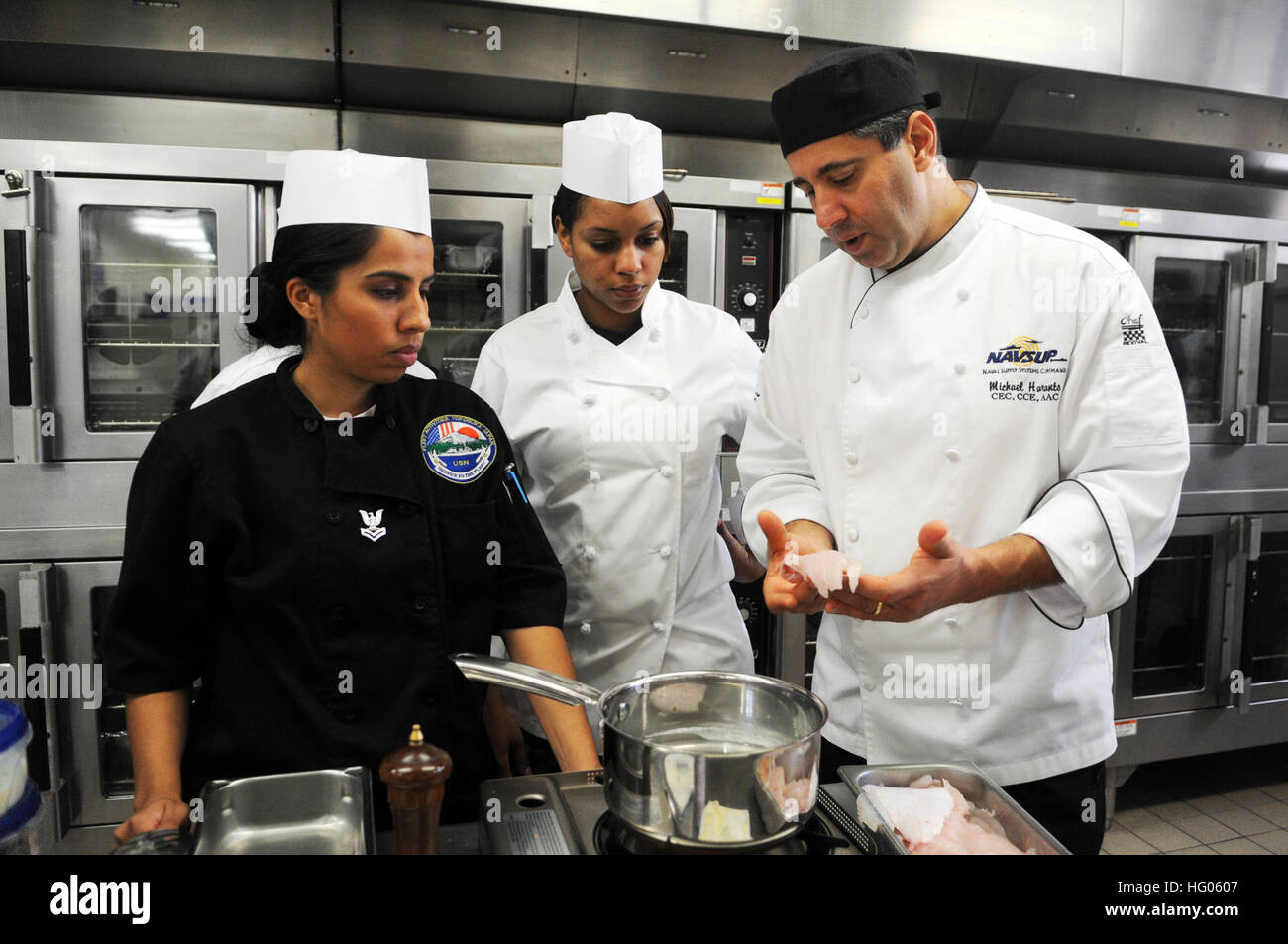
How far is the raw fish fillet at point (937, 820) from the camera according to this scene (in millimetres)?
941

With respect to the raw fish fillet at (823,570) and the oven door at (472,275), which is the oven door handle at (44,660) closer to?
the oven door at (472,275)

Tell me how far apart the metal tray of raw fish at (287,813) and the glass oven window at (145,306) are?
194cm

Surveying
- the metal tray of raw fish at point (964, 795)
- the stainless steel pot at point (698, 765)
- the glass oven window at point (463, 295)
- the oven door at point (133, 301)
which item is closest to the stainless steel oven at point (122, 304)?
the oven door at point (133, 301)

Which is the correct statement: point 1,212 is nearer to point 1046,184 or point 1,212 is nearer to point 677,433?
point 677,433

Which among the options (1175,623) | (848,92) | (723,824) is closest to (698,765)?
(723,824)

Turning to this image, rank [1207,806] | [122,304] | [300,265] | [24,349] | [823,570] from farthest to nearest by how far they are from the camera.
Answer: [1207,806], [122,304], [24,349], [300,265], [823,570]

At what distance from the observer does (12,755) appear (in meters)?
0.85

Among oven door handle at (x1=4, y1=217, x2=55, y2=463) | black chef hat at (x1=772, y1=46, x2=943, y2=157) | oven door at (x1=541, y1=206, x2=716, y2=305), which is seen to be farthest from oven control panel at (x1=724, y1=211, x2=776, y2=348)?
oven door handle at (x1=4, y1=217, x2=55, y2=463)

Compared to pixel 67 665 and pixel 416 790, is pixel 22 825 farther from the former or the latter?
pixel 67 665

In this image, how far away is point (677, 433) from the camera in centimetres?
188

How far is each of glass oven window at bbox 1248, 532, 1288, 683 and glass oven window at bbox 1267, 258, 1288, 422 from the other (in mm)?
484

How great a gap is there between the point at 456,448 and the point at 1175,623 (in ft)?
10.2
